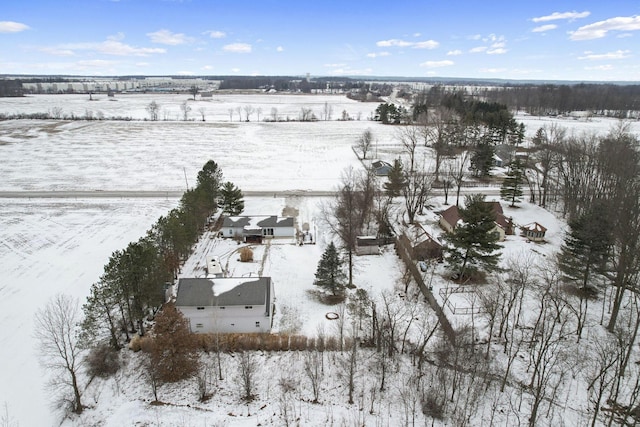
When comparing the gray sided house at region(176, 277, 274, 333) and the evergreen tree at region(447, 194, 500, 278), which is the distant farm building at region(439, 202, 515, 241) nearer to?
the evergreen tree at region(447, 194, 500, 278)

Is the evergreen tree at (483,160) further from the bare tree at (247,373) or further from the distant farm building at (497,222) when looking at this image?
the bare tree at (247,373)

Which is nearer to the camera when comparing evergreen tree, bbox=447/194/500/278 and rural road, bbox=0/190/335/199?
evergreen tree, bbox=447/194/500/278

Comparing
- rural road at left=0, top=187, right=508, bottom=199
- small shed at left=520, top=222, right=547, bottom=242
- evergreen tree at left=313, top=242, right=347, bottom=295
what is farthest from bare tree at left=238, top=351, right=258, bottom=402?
rural road at left=0, top=187, right=508, bottom=199

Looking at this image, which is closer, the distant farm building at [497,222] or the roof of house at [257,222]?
the distant farm building at [497,222]

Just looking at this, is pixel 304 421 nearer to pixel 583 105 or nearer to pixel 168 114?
pixel 168 114

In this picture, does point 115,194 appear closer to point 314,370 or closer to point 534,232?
point 314,370

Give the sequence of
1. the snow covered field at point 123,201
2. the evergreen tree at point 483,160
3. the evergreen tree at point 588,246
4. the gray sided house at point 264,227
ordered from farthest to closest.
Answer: the evergreen tree at point 483,160, the gray sided house at point 264,227, the evergreen tree at point 588,246, the snow covered field at point 123,201

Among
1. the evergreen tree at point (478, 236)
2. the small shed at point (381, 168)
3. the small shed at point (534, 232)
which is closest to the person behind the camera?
the evergreen tree at point (478, 236)

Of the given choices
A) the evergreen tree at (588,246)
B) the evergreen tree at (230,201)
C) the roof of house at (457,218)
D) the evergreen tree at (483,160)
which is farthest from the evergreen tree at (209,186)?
the evergreen tree at (483,160)
